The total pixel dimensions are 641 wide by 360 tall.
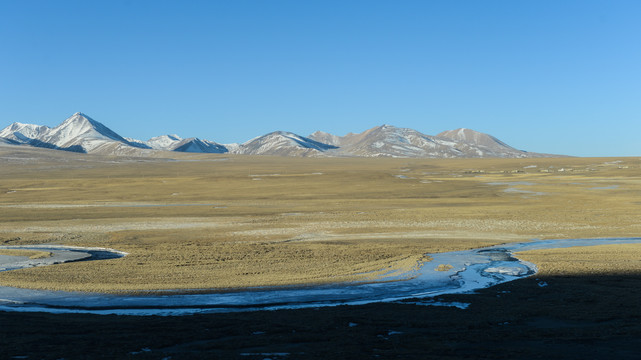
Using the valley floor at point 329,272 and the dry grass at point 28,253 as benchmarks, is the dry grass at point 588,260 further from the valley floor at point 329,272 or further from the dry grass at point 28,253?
the dry grass at point 28,253

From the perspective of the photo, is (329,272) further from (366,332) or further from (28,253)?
(28,253)

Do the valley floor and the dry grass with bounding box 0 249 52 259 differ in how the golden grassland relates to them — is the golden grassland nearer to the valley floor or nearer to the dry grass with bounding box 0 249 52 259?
the valley floor

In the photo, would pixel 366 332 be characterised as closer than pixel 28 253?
Yes

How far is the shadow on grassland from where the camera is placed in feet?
44.7

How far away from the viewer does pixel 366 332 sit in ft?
50.5

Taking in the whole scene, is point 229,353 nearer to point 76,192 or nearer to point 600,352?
point 600,352

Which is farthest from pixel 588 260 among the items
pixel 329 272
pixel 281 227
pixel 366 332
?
pixel 281 227

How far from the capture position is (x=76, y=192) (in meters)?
79.8

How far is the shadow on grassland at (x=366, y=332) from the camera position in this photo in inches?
536

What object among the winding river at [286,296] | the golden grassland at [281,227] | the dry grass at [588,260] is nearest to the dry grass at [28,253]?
the winding river at [286,296]

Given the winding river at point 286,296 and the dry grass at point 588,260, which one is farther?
the dry grass at point 588,260

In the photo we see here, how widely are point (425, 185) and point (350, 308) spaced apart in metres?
66.3

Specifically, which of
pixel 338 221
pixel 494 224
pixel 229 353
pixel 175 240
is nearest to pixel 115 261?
pixel 175 240

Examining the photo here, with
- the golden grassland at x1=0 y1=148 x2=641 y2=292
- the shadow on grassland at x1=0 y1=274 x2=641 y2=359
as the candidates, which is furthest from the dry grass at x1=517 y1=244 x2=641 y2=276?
the shadow on grassland at x1=0 y1=274 x2=641 y2=359
